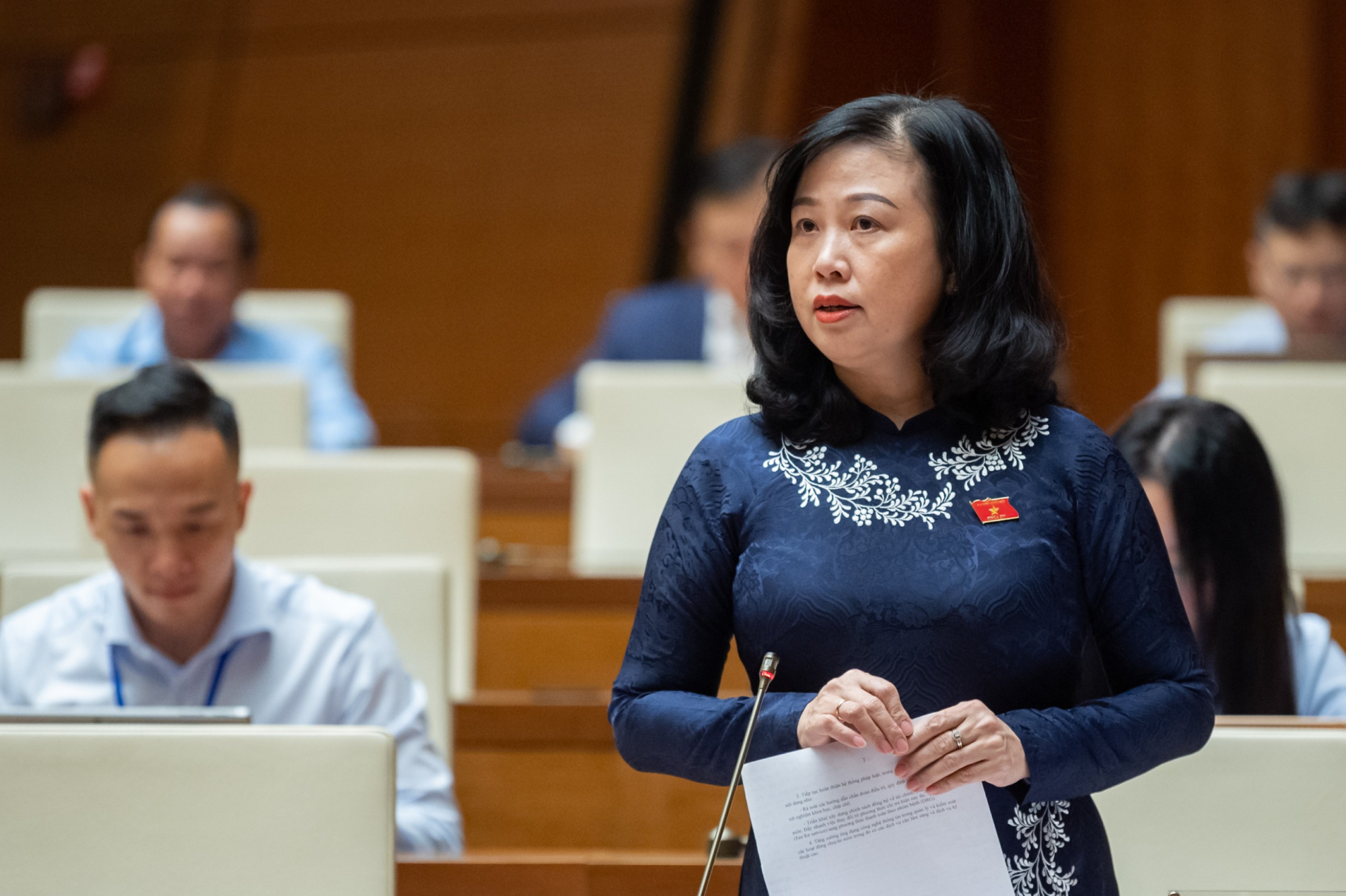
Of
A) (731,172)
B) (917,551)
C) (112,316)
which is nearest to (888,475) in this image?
(917,551)

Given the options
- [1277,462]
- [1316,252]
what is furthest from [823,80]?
[1277,462]

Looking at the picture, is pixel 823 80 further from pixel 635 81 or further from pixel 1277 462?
pixel 1277 462

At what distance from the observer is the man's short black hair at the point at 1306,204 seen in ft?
7.28

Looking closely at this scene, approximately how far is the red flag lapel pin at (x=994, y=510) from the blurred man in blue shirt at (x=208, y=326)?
1586 millimetres

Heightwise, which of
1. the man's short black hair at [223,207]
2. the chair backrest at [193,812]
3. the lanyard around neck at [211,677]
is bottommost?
the lanyard around neck at [211,677]

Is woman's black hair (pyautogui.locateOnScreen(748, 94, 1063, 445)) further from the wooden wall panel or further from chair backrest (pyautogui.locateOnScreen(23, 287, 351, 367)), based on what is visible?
the wooden wall panel

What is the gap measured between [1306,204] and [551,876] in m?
1.70

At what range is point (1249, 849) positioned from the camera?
3.09 feet

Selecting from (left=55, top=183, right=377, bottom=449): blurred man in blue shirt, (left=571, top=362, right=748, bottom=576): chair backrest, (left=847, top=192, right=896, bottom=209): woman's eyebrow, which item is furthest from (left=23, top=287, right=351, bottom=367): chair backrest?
(left=847, top=192, right=896, bottom=209): woman's eyebrow

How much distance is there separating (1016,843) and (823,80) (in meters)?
A: 2.85

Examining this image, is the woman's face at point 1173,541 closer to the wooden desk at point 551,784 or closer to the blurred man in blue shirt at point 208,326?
the wooden desk at point 551,784

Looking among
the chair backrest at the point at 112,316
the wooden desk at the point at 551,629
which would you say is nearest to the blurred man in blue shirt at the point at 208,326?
the chair backrest at the point at 112,316

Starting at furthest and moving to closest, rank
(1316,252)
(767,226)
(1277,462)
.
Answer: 1. (1316,252)
2. (1277,462)
3. (767,226)

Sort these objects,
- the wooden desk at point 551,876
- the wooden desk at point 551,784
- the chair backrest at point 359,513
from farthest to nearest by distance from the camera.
→ 1. the chair backrest at point 359,513
2. the wooden desk at point 551,784
3. the wooden desk at point 551,876
